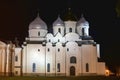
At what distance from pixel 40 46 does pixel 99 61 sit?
13271 millimetres

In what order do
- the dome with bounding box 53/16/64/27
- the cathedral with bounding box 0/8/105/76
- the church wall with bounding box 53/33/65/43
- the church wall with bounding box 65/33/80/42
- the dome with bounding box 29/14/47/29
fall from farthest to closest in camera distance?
1. the dome with bounding box 53/16/64/27
2. the church wall with bounding box 53/33/65/43
3. the church wall with bounding box 65/33/80/42
4. the dome with bounding box 29/14/47/29
5. the cathedral with bounding box 0/8/105/76

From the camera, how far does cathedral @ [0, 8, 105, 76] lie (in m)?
80.2

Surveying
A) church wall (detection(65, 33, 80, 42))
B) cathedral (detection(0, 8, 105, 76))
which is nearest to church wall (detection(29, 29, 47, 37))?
cathedral (detection(0, 8, 105, 76))

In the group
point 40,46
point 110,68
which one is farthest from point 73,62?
point 110,68

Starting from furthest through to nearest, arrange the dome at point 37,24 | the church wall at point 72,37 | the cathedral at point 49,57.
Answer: the church wall at point 72,37
the dome at point 37,24
the cathedral at point 49,57

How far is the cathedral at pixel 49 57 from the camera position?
3159 inches

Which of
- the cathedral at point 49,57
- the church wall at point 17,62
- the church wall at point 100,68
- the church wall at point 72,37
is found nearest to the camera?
the cathedral at point 49,57

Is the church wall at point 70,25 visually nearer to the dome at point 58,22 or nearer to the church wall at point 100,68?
the dome at point 58,22

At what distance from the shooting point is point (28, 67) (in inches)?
3182

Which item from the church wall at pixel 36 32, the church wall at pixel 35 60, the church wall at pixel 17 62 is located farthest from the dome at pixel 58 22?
the church wall at pixel 17 62

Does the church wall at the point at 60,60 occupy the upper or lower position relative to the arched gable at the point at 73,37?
lower

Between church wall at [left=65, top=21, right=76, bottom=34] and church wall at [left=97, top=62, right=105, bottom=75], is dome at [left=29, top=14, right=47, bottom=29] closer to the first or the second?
church wall at [left=65, top=21, right=76, bottom=34]

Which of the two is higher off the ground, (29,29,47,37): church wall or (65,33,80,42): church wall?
(29,29,47,37): church wall

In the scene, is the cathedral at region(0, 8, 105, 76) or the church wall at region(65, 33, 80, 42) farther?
the church wall at region(65, 33, 80, 42)
